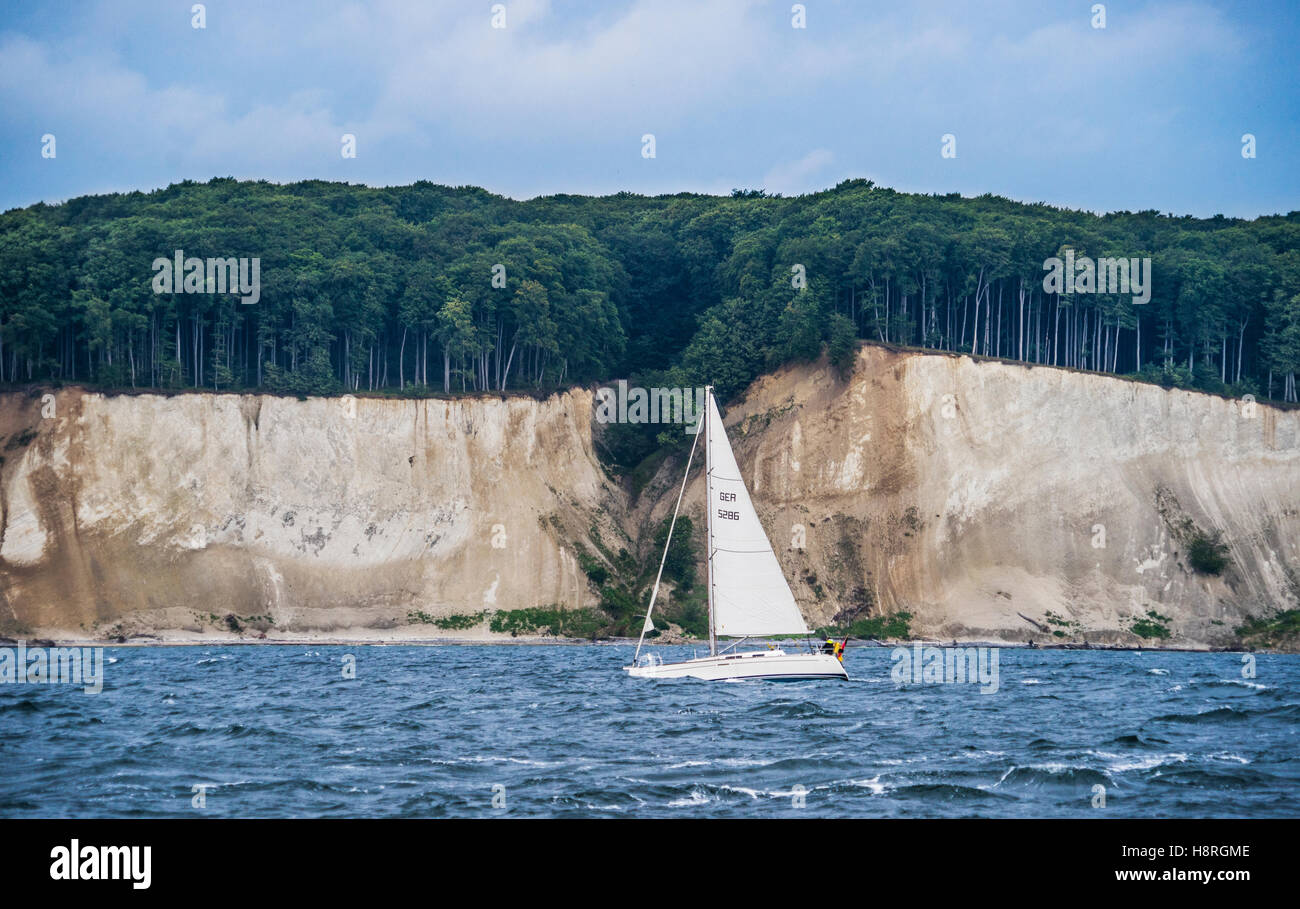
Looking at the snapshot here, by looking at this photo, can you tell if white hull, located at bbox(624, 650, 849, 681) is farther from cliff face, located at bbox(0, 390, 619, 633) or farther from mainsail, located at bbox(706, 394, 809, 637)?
cliff face, located at bbox(0, 390, 619, 633)

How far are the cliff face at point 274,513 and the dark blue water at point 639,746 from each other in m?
26.9

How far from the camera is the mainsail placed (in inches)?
1911

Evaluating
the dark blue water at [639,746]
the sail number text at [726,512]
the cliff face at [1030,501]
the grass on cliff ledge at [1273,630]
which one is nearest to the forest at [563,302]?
the cliff face at [1030,501]

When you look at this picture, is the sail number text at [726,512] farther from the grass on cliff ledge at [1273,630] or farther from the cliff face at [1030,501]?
the grass on cliff ledge at [1273,630]

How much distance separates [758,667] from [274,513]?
1816 inches

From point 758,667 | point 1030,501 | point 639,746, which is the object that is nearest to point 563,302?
point 1030,501

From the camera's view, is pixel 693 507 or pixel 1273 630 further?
pixel 693 507

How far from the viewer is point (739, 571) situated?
4853 centimetres

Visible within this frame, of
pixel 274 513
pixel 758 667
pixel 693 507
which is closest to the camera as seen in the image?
pixel 758 667

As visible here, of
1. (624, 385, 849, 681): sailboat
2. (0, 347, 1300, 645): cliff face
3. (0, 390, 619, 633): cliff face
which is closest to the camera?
(624, 385, 849, 681): sailboat

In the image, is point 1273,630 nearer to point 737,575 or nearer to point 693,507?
point 693,507

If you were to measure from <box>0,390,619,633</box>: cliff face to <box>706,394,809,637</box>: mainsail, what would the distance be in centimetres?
3929

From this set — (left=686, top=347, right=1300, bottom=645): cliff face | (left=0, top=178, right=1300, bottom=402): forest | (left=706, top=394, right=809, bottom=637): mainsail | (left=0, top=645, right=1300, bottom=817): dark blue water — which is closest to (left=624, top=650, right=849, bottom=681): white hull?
(left=0, top=645, right=1300, bottom=817): dark blue water
